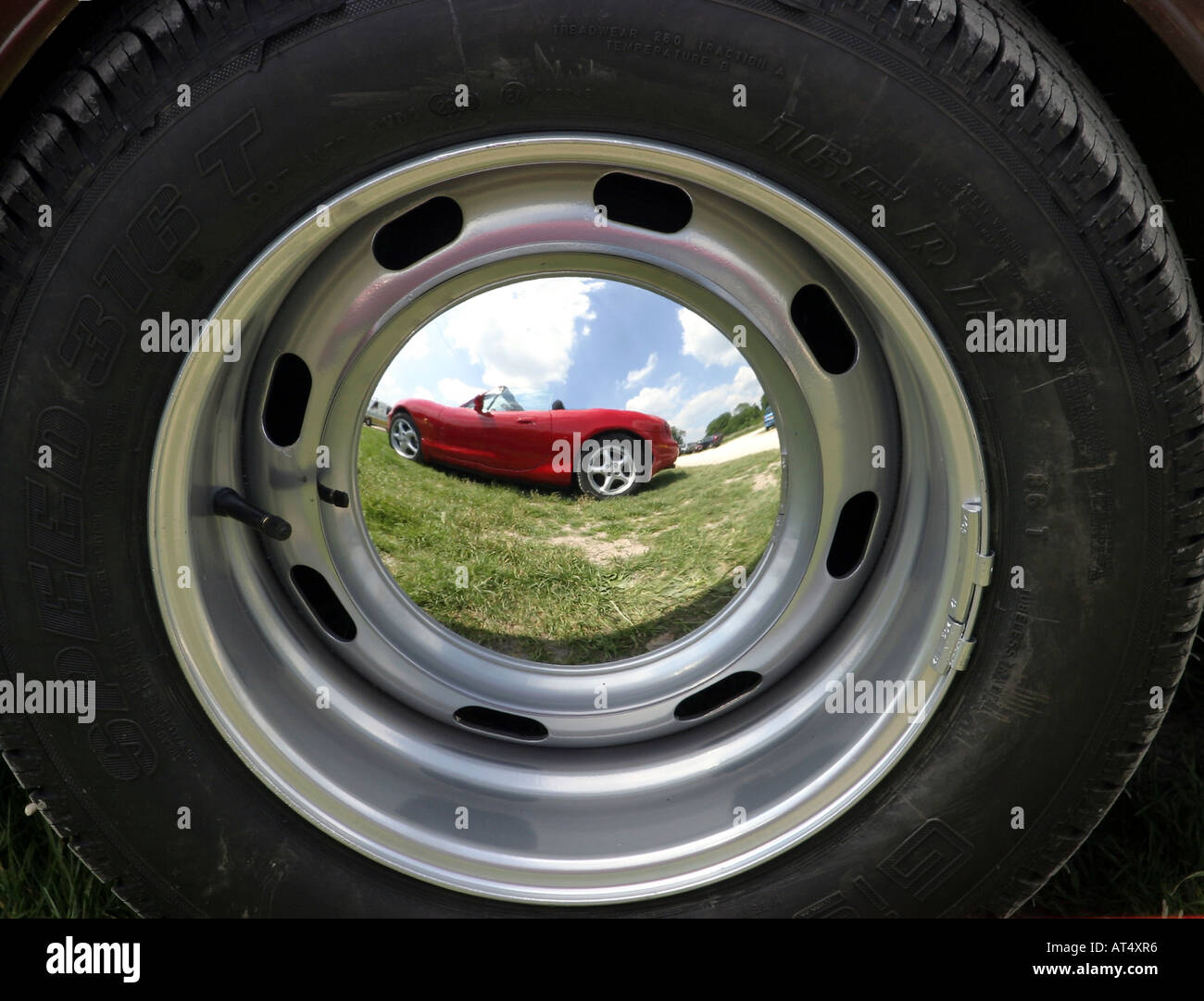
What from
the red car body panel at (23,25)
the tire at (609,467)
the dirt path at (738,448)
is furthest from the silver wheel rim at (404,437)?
the red car body panel at (23,25)

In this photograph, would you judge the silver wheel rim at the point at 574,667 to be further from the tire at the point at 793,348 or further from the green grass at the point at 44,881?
the green grass at the point at 44,881

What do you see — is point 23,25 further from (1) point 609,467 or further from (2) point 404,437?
(1) point 609,467

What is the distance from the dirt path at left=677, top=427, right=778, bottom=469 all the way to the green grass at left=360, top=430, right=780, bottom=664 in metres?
0.01

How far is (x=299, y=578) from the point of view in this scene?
1.61 meters

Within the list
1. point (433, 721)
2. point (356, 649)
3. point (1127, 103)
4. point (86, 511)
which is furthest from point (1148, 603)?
point (86, 511)

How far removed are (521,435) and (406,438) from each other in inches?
8.6

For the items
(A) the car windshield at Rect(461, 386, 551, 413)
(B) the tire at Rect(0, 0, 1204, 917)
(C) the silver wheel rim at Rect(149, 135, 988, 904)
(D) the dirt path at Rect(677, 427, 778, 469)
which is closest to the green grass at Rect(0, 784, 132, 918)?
(B) the tire at Rect(0, 0, 1204, 917)

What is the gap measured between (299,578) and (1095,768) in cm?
147

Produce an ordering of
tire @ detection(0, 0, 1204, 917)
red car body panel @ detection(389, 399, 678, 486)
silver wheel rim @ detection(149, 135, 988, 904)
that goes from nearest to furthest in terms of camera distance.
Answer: tire @ detection(0, 0, 1204, 917)
silver wheel rim @ detection(149, 135, 988, 904)
red car body panel @ detection(389, 399, 678, 486)

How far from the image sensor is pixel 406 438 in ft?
5.04

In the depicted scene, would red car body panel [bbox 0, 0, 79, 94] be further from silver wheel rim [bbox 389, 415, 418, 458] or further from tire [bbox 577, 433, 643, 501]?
tire [bbox 577, 433, 643, 501]

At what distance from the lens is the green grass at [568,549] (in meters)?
1.55

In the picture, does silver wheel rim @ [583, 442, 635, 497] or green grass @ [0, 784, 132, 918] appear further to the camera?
green grass @ [0, 784, 132, 918]

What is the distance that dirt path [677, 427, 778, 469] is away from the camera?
1502 mm
